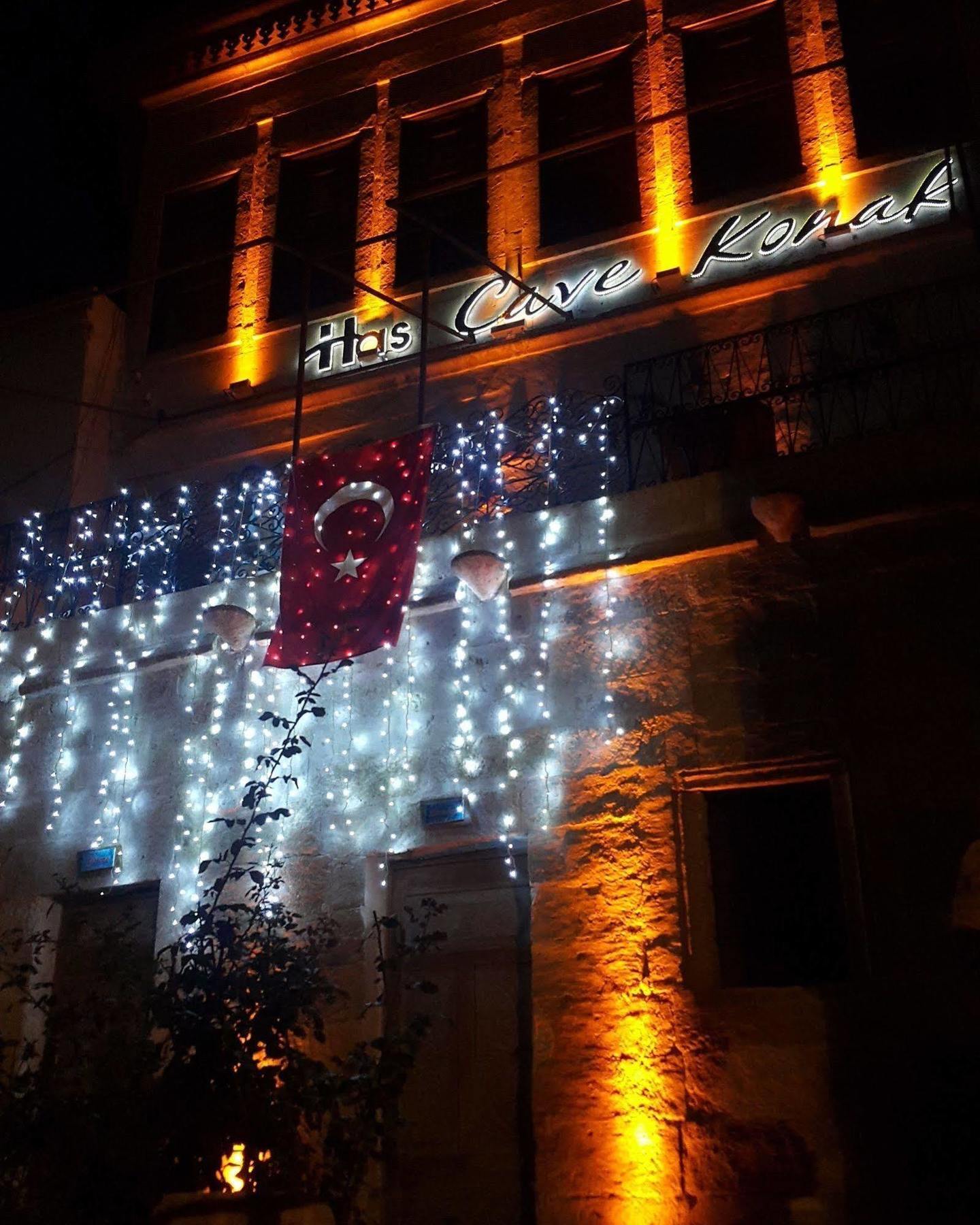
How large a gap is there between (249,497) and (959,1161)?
7421mm

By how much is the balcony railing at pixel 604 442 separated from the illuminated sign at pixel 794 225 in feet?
2.91

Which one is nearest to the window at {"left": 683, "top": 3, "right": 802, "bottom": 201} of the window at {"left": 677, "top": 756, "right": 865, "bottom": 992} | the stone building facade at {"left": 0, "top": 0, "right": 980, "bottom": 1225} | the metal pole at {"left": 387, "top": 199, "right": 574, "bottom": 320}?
the stone building facade at {"left": 0, "top": 0, "right": 980, "bottom": 1225}

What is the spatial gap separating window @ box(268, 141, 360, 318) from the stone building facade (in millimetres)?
61

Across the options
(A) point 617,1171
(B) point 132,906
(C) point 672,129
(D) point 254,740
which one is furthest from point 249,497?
(A) point 617,1171

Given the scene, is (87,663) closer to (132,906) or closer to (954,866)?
(132,906)

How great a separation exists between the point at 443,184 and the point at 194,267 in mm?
2823

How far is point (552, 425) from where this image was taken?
9445 mm

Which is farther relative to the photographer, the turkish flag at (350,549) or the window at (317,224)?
the window at (317,224)

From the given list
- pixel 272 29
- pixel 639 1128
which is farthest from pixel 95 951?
pixel 272 29

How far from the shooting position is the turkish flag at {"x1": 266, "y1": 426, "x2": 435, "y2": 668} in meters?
8.21

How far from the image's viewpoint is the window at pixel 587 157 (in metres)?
12.0

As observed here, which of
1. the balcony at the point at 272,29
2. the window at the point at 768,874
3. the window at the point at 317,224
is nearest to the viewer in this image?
the window at the point at 768,874

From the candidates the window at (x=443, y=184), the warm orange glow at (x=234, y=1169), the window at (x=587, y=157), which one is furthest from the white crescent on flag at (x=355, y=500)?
the window at (x=587, y=157)

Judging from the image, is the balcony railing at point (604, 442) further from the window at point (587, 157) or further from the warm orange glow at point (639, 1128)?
the warm orange glow at point (639, 1128)
